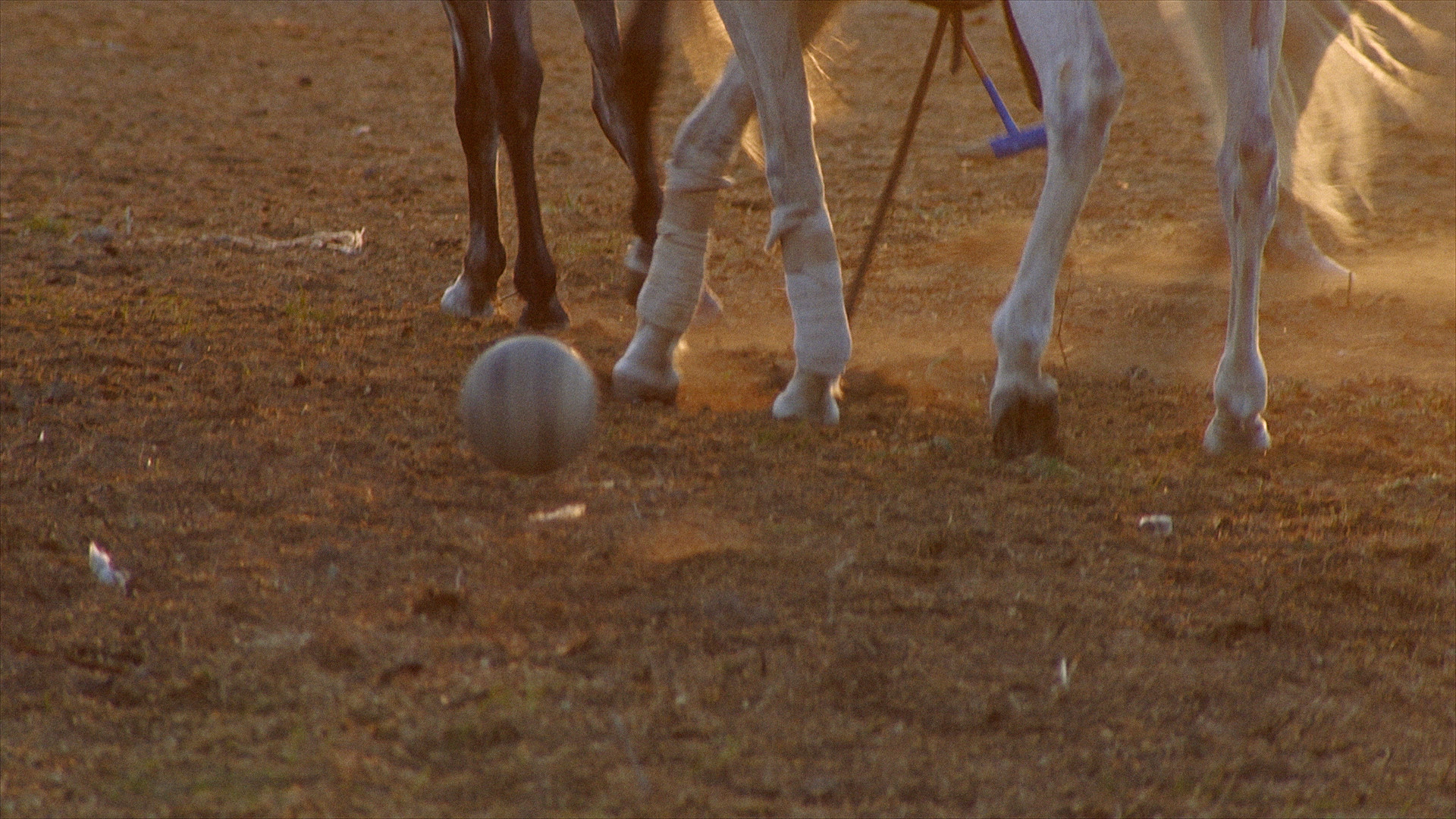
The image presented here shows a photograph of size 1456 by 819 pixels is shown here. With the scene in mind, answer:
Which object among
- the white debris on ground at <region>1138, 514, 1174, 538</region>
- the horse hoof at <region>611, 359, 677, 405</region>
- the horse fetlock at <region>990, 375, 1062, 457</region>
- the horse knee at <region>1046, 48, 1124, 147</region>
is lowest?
the horse hoof at <region>611, 359, 677, 405</region>

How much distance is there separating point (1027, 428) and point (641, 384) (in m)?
1.15

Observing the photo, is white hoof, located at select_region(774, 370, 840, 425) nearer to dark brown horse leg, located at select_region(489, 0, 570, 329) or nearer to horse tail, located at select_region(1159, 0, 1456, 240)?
dark brown horse leg, located at select_region(489, 0, 570, 329)

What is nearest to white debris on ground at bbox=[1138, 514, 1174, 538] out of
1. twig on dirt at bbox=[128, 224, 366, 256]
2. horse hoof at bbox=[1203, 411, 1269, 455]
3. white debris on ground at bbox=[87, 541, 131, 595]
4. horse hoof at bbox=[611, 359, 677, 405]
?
horse hoof at bbox=[1203, 411, 1269, 455]

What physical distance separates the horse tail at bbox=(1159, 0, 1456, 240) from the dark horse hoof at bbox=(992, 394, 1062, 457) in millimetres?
1635

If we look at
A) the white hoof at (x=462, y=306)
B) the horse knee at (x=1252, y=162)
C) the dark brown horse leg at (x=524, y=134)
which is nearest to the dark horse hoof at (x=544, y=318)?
the dark brown horse leg at (x=524, y=134)

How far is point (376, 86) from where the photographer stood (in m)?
11.4

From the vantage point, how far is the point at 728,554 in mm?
Answer: 3020

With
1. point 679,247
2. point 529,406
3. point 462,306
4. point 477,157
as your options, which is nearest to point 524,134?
point 477,157

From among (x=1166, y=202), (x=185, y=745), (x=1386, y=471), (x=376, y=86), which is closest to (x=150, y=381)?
(x=185, y=745)

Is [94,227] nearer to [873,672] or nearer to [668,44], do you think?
[668,44]

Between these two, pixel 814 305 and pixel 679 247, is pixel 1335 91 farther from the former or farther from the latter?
pixel 679 247

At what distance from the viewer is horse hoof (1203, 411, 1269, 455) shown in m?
3.83

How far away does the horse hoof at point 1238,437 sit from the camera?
3.83 m

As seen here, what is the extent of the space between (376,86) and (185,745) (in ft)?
32.0
